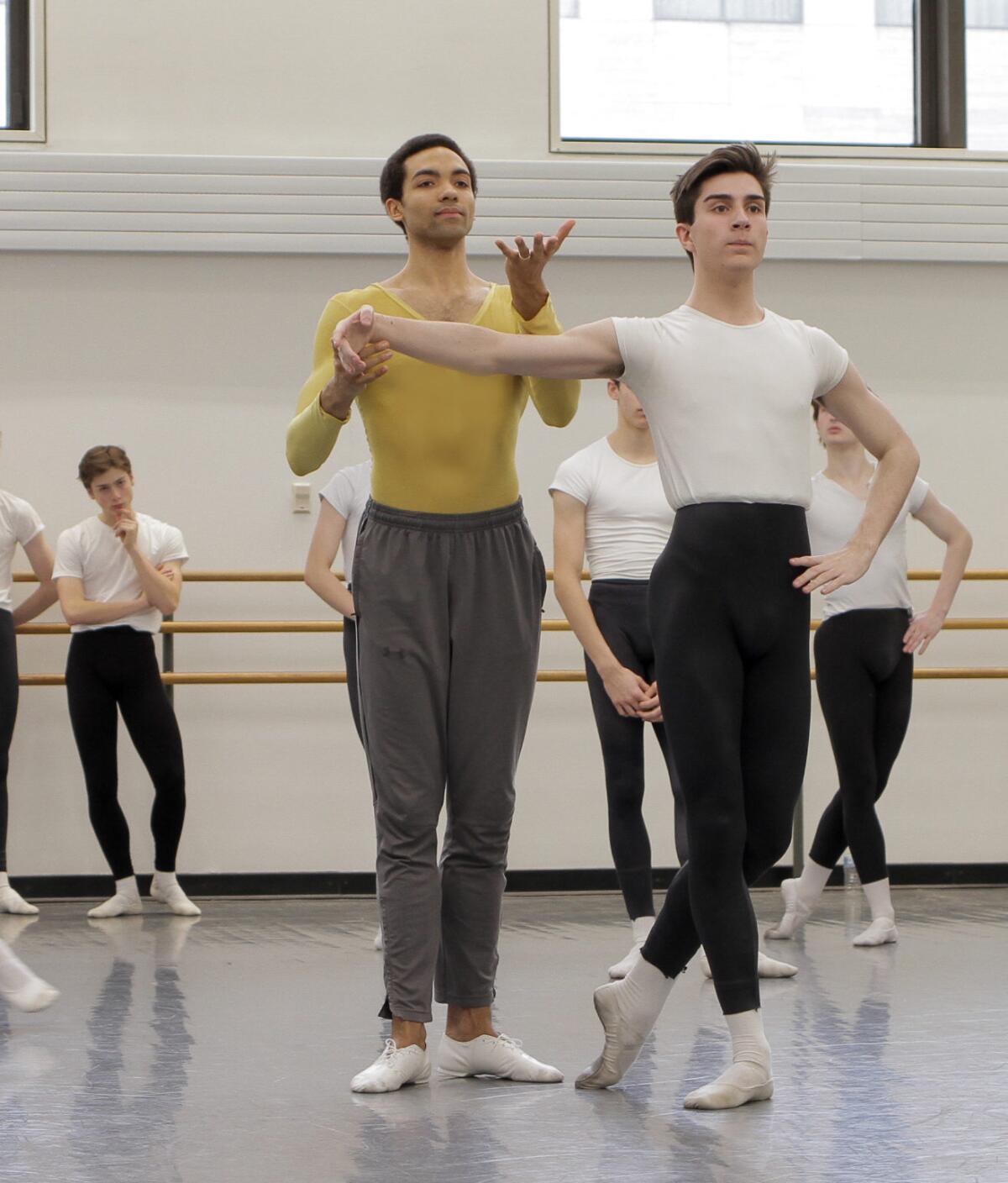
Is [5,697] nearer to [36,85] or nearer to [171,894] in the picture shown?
[171,894]

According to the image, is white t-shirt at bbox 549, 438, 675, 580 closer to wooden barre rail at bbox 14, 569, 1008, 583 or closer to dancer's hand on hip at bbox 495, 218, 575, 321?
dancer's hand on hip at bbox 495, 218, 575, 321

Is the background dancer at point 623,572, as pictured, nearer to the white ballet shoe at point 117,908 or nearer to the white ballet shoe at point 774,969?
the white ballet shoe at point 774,969

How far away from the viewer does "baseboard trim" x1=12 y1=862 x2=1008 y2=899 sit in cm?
535

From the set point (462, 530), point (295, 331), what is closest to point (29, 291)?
point (295, 331)

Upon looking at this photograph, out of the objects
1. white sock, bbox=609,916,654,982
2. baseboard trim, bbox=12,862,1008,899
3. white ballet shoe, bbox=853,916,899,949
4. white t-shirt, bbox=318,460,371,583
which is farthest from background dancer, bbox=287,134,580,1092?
baseboard trim, bbox=12,862,1008,899

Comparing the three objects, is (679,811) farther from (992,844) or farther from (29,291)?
(29,291)

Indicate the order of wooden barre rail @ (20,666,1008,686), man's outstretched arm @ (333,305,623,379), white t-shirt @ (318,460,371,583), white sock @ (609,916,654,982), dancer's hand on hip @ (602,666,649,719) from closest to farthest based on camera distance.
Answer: man's outstretched arm @ (333,305,623,379), dancer's hand on hip @ (602,666,649,719), white sock @ (609,916,654,982), white t-shirt @ (318,460,371,583), wooden barre rail @ (20,666,1008,686)

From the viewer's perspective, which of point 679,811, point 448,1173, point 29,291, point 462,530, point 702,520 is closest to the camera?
point 448,1173

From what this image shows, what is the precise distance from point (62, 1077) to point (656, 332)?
60.6 inches

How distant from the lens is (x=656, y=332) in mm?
2363

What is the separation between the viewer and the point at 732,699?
90.8 inches

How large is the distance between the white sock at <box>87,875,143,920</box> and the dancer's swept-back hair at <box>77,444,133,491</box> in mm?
1246

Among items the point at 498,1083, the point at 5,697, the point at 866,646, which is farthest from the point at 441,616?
the point at 5,697

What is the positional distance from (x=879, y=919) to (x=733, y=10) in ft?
11.7
